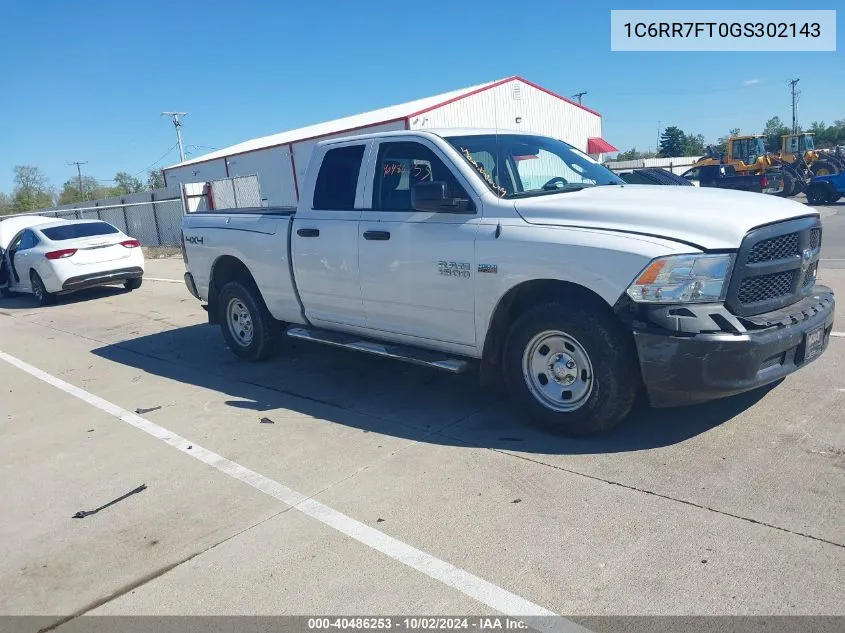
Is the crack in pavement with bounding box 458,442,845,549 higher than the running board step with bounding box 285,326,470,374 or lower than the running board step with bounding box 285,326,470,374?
lower

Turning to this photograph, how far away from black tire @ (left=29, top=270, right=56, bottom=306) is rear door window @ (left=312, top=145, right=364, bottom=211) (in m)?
9.35

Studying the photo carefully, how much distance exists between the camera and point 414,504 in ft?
12.9

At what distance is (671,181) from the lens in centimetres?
1973

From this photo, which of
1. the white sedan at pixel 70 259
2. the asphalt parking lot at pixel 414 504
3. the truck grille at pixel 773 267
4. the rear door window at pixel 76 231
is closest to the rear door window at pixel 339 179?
the asphalt parking lot at pixel 414 504

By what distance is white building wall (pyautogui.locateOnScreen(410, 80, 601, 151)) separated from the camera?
99.7 feet

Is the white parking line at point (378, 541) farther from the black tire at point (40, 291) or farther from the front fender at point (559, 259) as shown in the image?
the black tire at point (40, 291)

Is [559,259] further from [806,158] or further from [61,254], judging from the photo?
[806,158]

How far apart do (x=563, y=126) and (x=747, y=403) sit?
3376 cm

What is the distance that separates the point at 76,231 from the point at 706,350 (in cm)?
1287

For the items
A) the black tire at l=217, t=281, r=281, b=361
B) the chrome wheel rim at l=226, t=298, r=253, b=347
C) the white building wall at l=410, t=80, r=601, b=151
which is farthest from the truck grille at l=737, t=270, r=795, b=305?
the white building wall at l=410, t=80, r=601, b=151

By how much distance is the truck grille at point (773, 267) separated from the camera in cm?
409

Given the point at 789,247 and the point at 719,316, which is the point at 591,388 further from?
the point at 789,247

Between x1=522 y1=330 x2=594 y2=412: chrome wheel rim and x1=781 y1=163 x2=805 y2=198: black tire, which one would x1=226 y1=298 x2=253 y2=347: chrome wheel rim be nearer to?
x1=522 y1=330 x2=594 y2=412: chrome wheel rim

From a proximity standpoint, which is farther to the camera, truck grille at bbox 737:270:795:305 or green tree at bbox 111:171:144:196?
green tree at bbox 111:171:144:196
